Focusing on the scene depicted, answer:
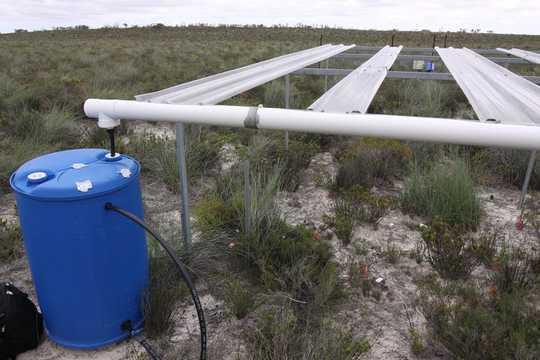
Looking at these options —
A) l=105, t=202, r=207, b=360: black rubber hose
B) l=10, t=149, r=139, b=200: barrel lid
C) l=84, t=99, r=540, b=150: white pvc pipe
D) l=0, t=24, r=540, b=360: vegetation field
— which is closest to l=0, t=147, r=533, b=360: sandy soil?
l=0, t=24, r=540, b=360: vegetation field

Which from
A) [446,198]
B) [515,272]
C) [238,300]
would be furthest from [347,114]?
[446,198]

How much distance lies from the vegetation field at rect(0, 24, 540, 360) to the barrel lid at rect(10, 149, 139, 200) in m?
0.80

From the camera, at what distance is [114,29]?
50.0 metres

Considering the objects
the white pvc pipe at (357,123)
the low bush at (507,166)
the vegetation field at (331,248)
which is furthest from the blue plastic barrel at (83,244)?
the low bush at (507,166)

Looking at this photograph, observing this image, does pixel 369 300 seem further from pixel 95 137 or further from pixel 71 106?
→ pixel 71 106

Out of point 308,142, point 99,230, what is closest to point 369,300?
point 99,230

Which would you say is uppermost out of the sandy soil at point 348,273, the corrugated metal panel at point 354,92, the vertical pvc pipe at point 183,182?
the corrugated metal panel at point 354,92

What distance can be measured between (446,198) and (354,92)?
1.59 m

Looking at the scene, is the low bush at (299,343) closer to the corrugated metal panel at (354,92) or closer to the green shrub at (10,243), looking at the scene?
the corrugated metal panel at (354,92)

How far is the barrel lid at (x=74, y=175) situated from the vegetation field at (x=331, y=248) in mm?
797

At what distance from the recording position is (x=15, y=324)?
7.57 feet

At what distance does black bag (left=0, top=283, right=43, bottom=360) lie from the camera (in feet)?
7.48

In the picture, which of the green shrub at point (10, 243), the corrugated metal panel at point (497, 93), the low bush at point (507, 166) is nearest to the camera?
the corrugated metal panel at point (497, 93)

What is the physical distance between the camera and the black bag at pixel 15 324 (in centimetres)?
228
